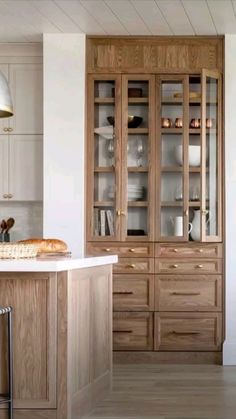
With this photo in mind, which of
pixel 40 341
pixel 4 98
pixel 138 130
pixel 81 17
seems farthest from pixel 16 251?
pixel 138 130

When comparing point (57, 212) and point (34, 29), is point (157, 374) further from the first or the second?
point (34, 29)

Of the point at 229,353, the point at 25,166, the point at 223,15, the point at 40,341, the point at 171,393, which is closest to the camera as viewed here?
the point at 40,341

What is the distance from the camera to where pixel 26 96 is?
259 inches

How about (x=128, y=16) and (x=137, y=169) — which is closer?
(x=128, y=16)

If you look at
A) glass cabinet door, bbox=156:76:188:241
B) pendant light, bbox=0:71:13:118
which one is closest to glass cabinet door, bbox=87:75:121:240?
glass cabinet door, bbox=156:76:188:241

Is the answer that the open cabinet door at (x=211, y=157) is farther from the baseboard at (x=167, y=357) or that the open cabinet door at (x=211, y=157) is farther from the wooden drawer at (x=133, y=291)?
the baseboard at (x=167, y=357)

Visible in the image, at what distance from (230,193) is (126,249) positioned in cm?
89

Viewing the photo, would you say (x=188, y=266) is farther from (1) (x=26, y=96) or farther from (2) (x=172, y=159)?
(1) (x=26, y=96)

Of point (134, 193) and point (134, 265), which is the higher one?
point (134, 193)

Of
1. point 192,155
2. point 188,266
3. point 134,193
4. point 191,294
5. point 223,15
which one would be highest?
point 223,15

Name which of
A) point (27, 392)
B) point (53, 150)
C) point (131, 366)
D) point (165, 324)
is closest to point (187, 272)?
point (165, 324)

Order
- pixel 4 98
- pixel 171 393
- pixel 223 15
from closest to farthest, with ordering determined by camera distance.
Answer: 1. pixel 4 98
2. pixel 171 393
3. pixel 223 15

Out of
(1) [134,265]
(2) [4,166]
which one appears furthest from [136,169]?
(2) [4,166]

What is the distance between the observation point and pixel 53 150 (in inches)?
243
